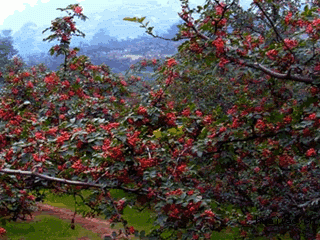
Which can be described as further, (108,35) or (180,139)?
(108,35)

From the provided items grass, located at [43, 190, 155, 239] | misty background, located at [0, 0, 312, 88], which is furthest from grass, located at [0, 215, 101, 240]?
misty background, located at [0, 0, 312, 88]

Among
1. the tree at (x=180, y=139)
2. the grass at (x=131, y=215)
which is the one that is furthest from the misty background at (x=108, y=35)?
the tree at (x=180, y=139)

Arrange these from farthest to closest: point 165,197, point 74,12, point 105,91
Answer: point 105,91 < point 74,12 < point 165,197

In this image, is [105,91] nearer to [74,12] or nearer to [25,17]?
[74,12]

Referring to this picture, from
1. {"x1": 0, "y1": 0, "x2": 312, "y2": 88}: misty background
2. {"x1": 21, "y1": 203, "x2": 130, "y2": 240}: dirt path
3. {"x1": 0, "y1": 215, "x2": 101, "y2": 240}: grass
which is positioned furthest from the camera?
{"x1": 0, "y1": 0, "x2": 312, "y2": 88}: misty background

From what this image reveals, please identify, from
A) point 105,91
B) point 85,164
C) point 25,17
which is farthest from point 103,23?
point 85,164

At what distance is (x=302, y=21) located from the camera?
4215 mm

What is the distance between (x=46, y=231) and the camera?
31.8 ft

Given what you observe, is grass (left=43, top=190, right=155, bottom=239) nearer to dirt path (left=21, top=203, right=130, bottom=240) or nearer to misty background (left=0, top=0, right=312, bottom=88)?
dirt path (left=21, top=203, right=130, bottom=240)

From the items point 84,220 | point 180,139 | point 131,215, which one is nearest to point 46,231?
point 84,220

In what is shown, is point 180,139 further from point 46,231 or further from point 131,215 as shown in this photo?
point 131,215

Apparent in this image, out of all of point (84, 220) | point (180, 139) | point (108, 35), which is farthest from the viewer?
point (108, 35)

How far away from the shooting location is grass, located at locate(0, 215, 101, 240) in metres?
9.22

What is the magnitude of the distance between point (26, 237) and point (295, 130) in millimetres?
7407
